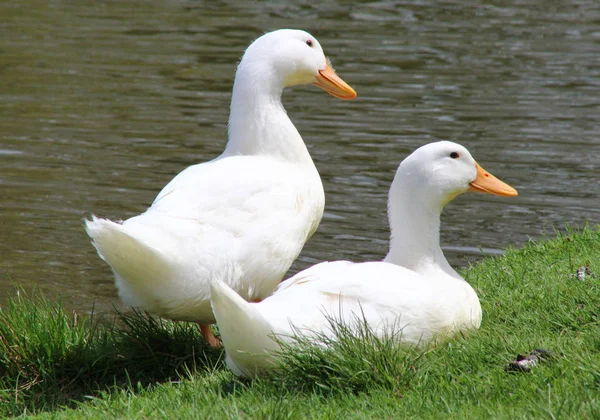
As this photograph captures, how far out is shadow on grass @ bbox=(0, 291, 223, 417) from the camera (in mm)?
5141

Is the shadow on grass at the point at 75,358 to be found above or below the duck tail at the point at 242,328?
below

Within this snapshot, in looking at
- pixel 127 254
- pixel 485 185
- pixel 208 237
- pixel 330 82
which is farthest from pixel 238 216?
pixel 330 82

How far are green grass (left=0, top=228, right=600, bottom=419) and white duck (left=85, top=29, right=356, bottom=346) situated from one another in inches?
12.8

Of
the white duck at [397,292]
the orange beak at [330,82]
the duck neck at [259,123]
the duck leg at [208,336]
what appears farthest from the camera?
the orange beak at [330,82]

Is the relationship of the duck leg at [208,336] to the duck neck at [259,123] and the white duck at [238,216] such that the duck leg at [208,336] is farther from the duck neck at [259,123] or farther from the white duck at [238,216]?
the duck neck at [259,123]

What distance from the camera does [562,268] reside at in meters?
6.14

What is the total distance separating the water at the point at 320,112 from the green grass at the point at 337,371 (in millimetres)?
1019

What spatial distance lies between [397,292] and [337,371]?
2.47 feet

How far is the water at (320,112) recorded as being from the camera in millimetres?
8945

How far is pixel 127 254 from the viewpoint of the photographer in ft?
15.9

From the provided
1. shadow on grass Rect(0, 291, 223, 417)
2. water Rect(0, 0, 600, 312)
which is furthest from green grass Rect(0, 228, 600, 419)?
water Rect(0, 0, 600, 312)

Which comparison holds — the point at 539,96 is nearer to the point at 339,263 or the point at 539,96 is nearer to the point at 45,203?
the point at 45,203

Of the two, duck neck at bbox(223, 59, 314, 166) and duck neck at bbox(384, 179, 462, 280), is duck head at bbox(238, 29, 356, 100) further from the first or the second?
duck neck at bbox(384, 179, 462, 280)

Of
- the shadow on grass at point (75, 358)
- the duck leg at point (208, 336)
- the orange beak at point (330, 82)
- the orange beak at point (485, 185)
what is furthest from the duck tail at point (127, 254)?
the orange beak at point (330, 82)
